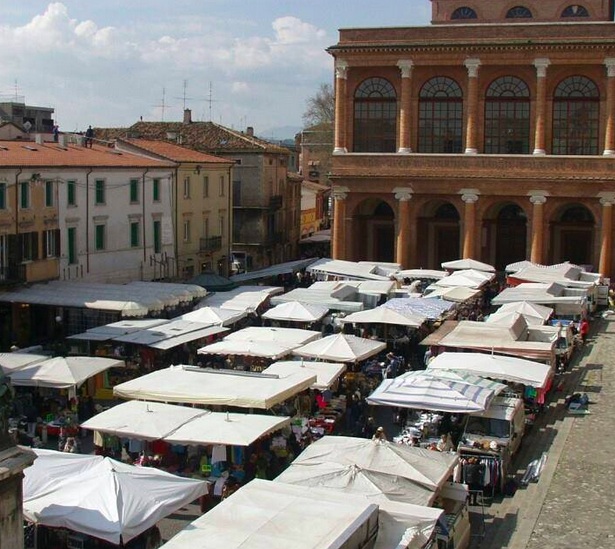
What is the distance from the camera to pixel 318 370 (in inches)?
961

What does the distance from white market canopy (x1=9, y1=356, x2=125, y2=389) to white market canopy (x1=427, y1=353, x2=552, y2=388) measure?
793 centimetres

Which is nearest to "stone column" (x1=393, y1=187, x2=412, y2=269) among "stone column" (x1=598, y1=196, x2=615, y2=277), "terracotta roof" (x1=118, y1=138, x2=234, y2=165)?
"terracotta roof" (x1=118, y1=138, x2=234, y2=165)

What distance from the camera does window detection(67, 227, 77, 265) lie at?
123ft

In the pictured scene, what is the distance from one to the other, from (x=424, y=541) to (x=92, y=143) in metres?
35.6

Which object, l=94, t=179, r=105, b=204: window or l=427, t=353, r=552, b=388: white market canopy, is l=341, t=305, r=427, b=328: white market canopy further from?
l=94, t=179, r=105, b=204: window

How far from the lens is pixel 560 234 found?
2100 inches

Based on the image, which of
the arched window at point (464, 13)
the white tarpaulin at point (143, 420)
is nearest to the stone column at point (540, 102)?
the arched window at point (464, 13)

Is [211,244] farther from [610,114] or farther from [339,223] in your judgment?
[610,114]

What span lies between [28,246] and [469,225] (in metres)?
23.5

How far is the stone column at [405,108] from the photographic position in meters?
50.9

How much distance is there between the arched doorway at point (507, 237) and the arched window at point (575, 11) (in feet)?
37.4

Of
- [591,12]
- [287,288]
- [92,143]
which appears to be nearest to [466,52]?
[591,12]

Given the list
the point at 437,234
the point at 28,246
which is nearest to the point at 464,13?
the point at 437,234

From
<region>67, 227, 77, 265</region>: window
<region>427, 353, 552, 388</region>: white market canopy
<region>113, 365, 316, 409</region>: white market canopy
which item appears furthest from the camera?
<region>67, 227, 77, 265</region>: window
